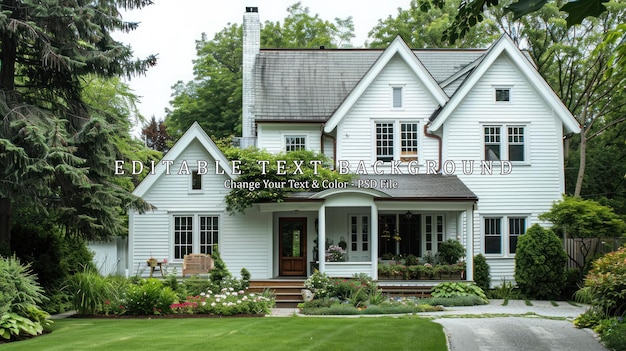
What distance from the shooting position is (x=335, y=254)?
21.5m

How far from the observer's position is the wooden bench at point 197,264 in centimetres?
2202

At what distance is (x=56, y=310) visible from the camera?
57.1ft

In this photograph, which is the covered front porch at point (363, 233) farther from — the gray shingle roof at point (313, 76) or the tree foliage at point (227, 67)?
the tree foliage at point (227, 67)

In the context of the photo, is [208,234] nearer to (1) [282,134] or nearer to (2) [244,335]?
(1) [282,134]

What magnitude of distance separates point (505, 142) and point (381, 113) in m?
4.70

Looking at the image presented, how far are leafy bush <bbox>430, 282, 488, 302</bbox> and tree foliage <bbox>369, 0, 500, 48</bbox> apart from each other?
20.4 m

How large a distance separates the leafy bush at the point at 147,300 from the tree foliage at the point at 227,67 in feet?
74.6

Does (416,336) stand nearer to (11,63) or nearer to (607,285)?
(607,285)

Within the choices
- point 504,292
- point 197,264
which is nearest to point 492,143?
point 504,292

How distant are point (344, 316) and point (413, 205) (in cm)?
582

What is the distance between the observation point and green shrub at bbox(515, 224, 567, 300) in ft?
66.8

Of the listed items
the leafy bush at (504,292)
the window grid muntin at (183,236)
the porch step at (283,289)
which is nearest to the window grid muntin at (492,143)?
the leafy bush at (504,292)

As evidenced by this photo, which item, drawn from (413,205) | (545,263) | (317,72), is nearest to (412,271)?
(413,205)

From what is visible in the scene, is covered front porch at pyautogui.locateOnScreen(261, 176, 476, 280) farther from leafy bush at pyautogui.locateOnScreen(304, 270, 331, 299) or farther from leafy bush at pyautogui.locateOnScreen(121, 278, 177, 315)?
leafy bush at pyautogui.locateOnScreen(121, 278, 177, 315)
